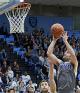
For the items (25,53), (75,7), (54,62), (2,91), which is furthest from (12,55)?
(54,62)

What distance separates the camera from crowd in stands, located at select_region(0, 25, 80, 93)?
46.5 ft

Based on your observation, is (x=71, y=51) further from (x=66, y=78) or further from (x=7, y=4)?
(x=7, y=4)

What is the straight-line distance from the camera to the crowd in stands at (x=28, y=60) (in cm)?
1419

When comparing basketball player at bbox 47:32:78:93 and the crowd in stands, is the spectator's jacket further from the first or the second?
the crowd in stands

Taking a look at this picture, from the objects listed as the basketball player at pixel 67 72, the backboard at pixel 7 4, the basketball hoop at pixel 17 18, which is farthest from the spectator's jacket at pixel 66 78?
the basketball hoop at pixel 17 18

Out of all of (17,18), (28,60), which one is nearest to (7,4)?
(17,18)

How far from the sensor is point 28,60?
17578 millimetres

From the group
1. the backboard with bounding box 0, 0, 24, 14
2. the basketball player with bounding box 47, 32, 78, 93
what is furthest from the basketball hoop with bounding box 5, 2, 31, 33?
the basketball player with bounding box 47, 32, 78, 93

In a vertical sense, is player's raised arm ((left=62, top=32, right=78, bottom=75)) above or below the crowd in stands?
above

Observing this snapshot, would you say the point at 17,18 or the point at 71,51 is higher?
the point at 71,51

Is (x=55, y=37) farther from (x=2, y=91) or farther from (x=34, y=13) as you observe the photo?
(x=34, y=13)

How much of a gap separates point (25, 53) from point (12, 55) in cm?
62

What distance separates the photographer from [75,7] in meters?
22.5

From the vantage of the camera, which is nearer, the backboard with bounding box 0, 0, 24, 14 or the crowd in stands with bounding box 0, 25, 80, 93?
the backboard with bounding box 0, 0, 24, 14
